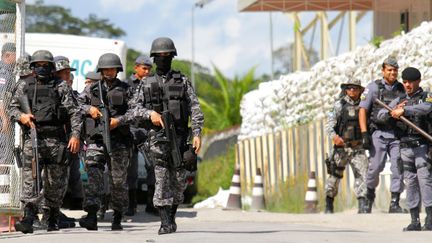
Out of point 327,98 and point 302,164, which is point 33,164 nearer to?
point 302,164

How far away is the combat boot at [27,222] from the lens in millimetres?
15227

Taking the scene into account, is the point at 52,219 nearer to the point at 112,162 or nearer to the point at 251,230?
the point at 112,162

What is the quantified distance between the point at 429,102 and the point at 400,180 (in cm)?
287

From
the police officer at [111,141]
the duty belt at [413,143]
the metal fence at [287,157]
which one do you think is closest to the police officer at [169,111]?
the police officer at [111,141]

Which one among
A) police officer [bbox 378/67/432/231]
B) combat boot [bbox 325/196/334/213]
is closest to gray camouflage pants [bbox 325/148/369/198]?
combat boot [bbox 325/196/334/213]

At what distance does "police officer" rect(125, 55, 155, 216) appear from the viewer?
60.0 ft

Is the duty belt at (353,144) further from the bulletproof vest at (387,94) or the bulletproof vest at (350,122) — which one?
the bulletproof vest at (387,94)

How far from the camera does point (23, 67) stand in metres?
16.0


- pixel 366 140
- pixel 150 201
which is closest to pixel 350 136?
pixel 366 140

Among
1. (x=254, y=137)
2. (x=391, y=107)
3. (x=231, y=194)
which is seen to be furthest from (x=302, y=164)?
(x=391, y=107)

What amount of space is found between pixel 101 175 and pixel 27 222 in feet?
3.22

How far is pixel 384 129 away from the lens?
1873 cm

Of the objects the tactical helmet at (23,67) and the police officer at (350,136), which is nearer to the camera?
the tactical helmet at (23,67)

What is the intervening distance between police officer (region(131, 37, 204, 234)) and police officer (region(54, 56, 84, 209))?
1.53m
